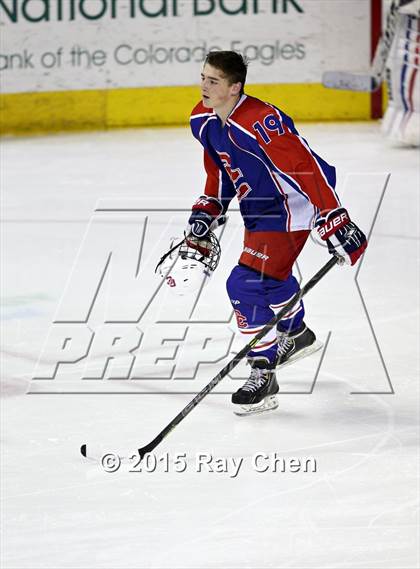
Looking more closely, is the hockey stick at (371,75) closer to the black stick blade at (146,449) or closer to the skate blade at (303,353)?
the skate blade at (303,353)

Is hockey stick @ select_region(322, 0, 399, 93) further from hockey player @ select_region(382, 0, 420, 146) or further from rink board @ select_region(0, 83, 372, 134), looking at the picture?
rink board @ select_region(0, 83, 372, 134)

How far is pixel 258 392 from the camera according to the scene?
3.28 metres

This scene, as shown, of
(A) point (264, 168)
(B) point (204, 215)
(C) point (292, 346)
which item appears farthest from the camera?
(C) point (292, 346)

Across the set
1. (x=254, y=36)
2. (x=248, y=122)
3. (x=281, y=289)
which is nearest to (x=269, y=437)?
(x=281, y=289)

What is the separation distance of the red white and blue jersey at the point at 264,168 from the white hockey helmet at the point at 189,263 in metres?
0.12

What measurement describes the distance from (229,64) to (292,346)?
864 millimetres

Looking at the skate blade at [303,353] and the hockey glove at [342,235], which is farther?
the skate blade at [303,353]

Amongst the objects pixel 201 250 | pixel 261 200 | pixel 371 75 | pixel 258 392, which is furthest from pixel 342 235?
pixel 371 75

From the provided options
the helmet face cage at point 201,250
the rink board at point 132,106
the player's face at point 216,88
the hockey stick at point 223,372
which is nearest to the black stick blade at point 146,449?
the hockey stick at point 223,372

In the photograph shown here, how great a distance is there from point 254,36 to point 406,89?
44.9 inches

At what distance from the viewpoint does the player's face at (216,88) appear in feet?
9.77

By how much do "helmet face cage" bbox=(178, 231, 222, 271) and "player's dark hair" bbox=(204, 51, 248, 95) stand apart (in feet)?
1.38

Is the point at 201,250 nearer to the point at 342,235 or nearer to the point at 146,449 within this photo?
the point at 342,235

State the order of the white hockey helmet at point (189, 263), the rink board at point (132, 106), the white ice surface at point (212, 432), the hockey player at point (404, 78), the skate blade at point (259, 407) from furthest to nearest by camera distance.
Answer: the rink board at point (132, 106), the hockey player at point (404, 78), the skate blade at point (259, 407), the white hockey helmet at point (189, 263), the white ice surface at point (212, 432)
